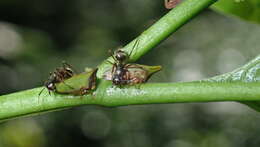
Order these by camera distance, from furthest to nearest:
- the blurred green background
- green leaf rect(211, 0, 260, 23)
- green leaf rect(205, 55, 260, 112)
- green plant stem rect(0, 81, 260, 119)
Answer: the blurred green background
green leaf rect(211, 0, 260, 23)
green leaf rect(205, 55, 260, 112)
green plant stem rect(0, 81, 260, 119)

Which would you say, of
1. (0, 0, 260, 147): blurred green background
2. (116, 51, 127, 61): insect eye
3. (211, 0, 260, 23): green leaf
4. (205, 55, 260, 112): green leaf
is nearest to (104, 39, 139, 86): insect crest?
(116, 51, 127, 61): insect eye

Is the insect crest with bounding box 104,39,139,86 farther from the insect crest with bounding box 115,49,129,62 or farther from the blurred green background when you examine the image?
the blurred green background

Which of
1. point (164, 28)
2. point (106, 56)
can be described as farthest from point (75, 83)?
point (106, 56)

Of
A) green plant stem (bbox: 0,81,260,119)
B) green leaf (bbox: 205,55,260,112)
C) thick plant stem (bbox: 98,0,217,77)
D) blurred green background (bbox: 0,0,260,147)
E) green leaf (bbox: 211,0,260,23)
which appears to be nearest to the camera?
green plant stem (bbox: 0,81,260,119)

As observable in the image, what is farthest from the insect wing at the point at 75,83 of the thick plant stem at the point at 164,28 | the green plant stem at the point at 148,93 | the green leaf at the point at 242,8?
the green leaf at the point at 242,8

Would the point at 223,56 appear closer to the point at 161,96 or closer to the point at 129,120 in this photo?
the point at 129,120

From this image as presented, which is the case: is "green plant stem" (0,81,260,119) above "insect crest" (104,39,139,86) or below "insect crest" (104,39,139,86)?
below

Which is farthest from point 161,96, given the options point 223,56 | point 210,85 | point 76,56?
point 223,56
